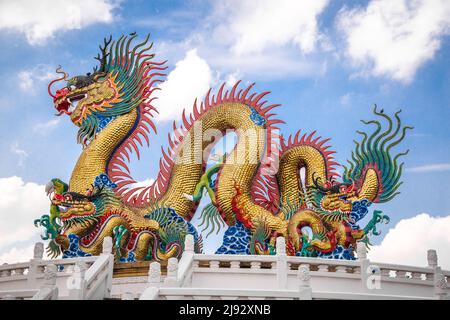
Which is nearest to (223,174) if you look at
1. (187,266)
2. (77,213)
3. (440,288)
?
(77,213)

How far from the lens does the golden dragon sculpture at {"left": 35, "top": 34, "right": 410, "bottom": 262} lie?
43.7ft

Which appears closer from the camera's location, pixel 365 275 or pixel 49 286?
pixel 49 286

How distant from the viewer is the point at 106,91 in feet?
49.4

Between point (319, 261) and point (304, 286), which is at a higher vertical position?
point (319, 261)

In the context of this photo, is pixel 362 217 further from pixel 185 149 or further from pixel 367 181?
pixel 185 149

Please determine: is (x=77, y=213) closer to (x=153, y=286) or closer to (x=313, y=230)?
(x=313, y=230)

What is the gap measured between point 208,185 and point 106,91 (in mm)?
3605

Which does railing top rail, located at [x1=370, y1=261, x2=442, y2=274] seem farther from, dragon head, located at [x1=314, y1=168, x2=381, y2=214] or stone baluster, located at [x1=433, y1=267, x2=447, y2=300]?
dragon head, located at [x1=314, y1=168, x2=381, y2=214]

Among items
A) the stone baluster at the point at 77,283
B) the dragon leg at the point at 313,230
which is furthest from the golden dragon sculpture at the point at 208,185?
the stone baluster at the point at 77,283

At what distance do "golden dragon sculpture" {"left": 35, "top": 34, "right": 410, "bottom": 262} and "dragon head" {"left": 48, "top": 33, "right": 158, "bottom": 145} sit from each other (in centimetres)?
3
